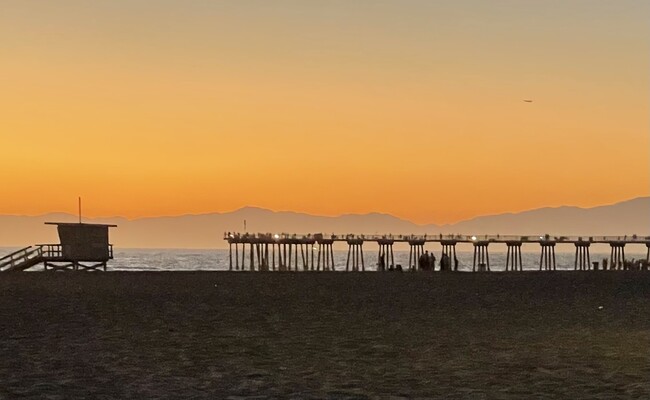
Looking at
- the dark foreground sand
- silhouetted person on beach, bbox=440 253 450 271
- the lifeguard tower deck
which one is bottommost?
silhouetted person on beach, bbox=440 253 450 271

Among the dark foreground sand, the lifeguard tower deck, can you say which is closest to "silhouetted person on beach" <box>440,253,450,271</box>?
the lifeguard tower deck

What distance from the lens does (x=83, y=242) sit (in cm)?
6091

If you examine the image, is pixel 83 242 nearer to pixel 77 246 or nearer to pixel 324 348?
pixel 77 246

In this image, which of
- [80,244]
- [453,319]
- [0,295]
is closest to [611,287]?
[453,319]

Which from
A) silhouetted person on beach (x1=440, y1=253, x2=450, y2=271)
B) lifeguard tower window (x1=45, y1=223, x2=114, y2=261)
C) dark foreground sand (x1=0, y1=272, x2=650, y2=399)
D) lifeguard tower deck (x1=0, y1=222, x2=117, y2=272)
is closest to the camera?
dark foreground sand (x1=0, y1=272, x2=650, y2=399)

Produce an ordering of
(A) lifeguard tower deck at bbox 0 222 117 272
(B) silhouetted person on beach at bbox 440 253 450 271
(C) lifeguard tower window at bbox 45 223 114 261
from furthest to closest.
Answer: (B) silhouetted person on beach at bbox 440 253 450 271 → (C) lifeguard tower window at bbox 45 223 114 261 → (A) lifeguard tower deck at bbox 0 222 117 272

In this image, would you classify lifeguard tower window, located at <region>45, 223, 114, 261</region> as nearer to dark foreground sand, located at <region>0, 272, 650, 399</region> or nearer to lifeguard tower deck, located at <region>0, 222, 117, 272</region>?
lifeguard tower deck, located at <region>0, 222, 117, 272</region>

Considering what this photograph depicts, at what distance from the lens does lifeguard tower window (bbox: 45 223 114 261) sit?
60369 mm

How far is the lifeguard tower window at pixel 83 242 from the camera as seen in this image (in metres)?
60.4

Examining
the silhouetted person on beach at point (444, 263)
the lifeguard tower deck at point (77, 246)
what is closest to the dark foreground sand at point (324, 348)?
the lifeguard tower deck at point (77, 246)

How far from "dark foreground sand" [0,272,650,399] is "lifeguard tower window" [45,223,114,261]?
30.4 m

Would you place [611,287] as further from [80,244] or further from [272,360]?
[80,244]

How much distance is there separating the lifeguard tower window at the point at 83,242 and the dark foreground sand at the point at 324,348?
30420 millimetres

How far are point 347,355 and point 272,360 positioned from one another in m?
1.38
